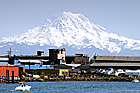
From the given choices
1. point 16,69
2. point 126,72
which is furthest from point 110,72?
point 16,69

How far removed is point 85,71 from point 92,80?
34.7m

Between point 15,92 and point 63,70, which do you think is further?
point 63,70

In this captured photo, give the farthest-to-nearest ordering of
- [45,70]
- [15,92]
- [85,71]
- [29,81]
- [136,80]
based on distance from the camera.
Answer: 1. [85,71]
2. [45,70]
3. [136,80]
4. [29,81]
5. [15,92]

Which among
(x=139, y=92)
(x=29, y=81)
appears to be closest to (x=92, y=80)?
(x=29, y=81)

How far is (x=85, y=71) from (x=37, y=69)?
84.6 feet

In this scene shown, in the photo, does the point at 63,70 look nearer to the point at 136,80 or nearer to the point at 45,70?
the point at 45,70

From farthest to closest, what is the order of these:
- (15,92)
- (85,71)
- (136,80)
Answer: (85,71)
(136,80)
(15,92)

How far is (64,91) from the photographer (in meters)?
107

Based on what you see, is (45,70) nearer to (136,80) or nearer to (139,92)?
(136,80)

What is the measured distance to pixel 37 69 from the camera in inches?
6944

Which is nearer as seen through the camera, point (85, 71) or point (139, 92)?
point (139, 92)

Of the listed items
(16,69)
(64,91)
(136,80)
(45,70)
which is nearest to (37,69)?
(45,70)

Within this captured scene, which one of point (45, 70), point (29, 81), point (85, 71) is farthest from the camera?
point (85, 71)

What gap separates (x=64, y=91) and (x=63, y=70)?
7458cm
